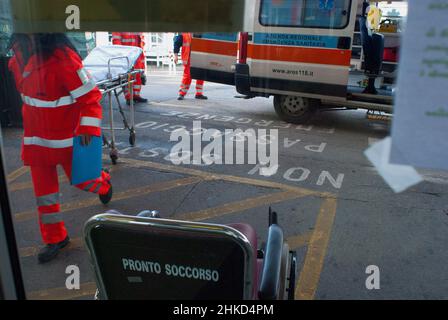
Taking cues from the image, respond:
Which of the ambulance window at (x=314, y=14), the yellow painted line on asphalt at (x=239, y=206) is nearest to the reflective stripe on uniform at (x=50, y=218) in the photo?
Answer: the yellow painted line on asphalt at (x=239, y=206)

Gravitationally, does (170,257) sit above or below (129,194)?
above

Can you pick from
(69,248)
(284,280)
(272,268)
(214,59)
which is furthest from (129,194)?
(214,59)

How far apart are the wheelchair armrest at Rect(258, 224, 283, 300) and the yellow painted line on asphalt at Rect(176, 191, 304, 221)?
184 cm

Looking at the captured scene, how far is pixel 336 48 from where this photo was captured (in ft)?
19.6

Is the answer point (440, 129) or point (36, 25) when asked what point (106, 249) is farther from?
point (440, 129)

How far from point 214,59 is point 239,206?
4.02 metres

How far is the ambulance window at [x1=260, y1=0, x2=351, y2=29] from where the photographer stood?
18.9 ft

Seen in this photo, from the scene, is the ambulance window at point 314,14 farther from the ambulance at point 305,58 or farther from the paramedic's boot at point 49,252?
the paramedic's boot at point 49,252

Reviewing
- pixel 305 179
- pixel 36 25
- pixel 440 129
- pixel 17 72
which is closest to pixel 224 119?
pixel 305 179

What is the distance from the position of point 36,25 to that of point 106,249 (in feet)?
2.63

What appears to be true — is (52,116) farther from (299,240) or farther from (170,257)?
(299,240)

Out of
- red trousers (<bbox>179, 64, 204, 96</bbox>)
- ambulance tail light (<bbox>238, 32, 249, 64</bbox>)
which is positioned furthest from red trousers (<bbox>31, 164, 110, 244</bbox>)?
red trousers (<bbox>179, 64, 204, 96</bbox>)

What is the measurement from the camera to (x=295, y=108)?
6.83m

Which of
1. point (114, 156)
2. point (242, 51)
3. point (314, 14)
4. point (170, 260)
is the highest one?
point (314, 14)
